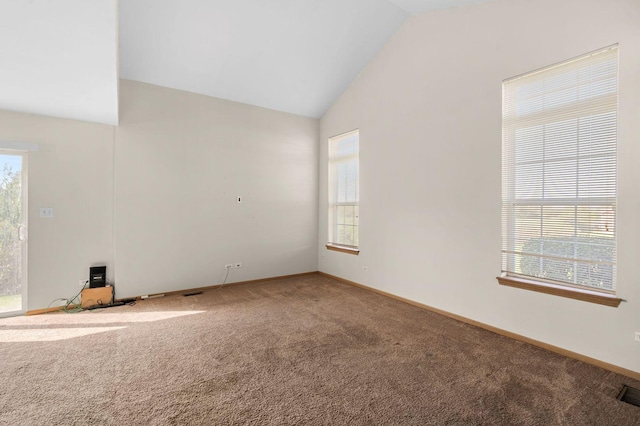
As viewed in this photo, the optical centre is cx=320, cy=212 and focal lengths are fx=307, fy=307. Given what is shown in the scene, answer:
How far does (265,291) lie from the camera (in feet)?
16.2

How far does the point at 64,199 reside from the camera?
4.05m

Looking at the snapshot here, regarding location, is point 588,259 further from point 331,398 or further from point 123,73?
point 123,73

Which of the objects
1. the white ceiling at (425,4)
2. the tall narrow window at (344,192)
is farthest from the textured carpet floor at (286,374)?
the white ceiling at (425,4)

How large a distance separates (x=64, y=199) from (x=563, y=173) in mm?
5795

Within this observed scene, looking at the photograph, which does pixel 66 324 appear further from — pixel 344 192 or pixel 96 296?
pixel 344 192

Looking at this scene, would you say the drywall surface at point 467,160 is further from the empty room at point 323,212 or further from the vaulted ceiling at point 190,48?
the vaulted ceiling at point 190,48

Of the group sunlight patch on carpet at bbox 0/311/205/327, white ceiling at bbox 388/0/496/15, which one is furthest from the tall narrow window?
sunlight patch on carpet at bbox 0/311/205/327

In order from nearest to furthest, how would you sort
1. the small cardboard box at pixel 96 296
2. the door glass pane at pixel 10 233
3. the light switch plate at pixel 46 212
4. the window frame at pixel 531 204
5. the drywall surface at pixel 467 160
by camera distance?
1. the drywall surface at pixel 467 160
2. the window frame at pixel 531 204
3. the door glass pane at pixel 10 233
4. the light switch plate at pixel 46 212
5. the small cardboard box at pixel 96 296

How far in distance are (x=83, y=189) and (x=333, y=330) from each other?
378 centimetres

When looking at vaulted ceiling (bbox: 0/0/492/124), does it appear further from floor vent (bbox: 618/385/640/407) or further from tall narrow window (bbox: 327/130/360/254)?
floor vent (bbox: 618/385/640/407)

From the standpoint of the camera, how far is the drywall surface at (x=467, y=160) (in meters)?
2.53

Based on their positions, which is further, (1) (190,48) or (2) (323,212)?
(2) (323,212)

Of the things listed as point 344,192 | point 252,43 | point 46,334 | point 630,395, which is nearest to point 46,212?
point 46,334

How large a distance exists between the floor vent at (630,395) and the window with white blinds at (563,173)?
763 millimetres
